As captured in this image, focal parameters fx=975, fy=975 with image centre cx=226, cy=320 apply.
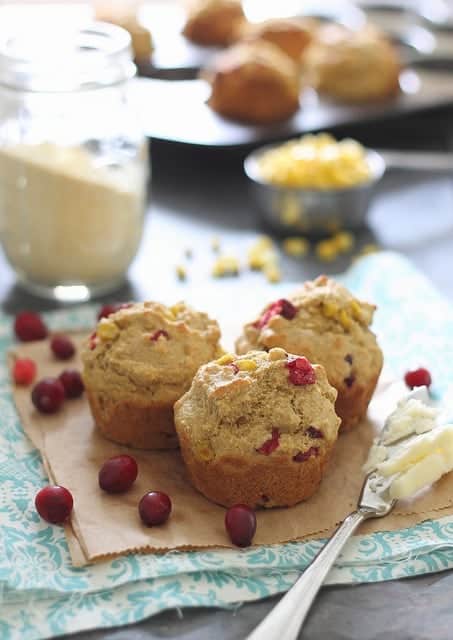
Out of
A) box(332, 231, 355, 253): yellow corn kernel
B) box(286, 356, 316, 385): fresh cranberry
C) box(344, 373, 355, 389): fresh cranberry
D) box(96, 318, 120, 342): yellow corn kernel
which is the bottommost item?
box(332, 231, 355, 253): yellow corn kernel

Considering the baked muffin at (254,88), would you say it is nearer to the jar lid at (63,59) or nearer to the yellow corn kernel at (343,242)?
the yellow corn kernel at (343,242)

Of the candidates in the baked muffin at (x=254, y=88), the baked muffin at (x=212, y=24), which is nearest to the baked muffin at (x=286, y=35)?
the baked muffin at (x=212, y=24)

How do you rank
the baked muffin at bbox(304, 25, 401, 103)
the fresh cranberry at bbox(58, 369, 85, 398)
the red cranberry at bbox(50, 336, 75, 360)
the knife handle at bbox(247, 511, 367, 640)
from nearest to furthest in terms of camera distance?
the knife handle at bbox(247, 511, 367, 640)
the fresh cranberry at bbox(58, 369, 85, 398)
the red cranberry at bbox(50, 336, 75, 360)
the baked muffin at bbox(304, 25, 401, 103)

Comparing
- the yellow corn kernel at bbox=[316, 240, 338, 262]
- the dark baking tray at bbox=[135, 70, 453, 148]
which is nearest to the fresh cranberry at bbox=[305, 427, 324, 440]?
the yellow corn kernel at bbox=[316, 240, 338, 262]

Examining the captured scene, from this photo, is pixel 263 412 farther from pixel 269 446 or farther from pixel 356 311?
pixel 356 311

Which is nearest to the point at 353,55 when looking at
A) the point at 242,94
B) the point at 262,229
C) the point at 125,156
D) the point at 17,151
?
the point at 242,94

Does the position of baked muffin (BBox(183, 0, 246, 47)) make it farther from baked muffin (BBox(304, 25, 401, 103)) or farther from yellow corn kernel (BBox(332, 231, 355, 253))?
yellow corn kernel (BBox(332, 231, 355, 253))

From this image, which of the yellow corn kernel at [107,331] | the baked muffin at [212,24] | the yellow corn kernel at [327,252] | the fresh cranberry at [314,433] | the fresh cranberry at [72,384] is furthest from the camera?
the baked muffin at [212,24]
